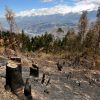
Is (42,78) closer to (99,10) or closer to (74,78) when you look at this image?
(74,78)

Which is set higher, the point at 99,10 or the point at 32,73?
the point at 99,10

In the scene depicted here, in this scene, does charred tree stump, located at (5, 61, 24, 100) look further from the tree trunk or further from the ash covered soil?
the ash covered soil

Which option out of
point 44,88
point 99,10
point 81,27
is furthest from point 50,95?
point 81,27

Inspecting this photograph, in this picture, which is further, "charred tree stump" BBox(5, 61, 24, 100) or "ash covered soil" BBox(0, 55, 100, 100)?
"ash covered soil" BBox(0, 55, 100, 100)

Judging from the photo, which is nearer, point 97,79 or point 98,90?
point 98,90

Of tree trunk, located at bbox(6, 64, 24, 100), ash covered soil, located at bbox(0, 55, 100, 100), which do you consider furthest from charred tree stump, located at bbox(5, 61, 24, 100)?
ash covered soil, located at bbox(0, 55, 100, 100)

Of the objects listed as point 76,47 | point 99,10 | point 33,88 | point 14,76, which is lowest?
point 76,47

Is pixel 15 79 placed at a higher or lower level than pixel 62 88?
higher

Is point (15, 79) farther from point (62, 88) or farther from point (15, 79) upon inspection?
point (62, 88)

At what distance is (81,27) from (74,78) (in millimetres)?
44427

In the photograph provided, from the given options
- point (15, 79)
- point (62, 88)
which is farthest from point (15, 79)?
point (62, 88)

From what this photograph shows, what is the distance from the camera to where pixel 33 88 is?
2402 cm

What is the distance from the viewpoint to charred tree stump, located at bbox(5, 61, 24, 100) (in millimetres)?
20359

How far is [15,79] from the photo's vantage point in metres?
20.5
